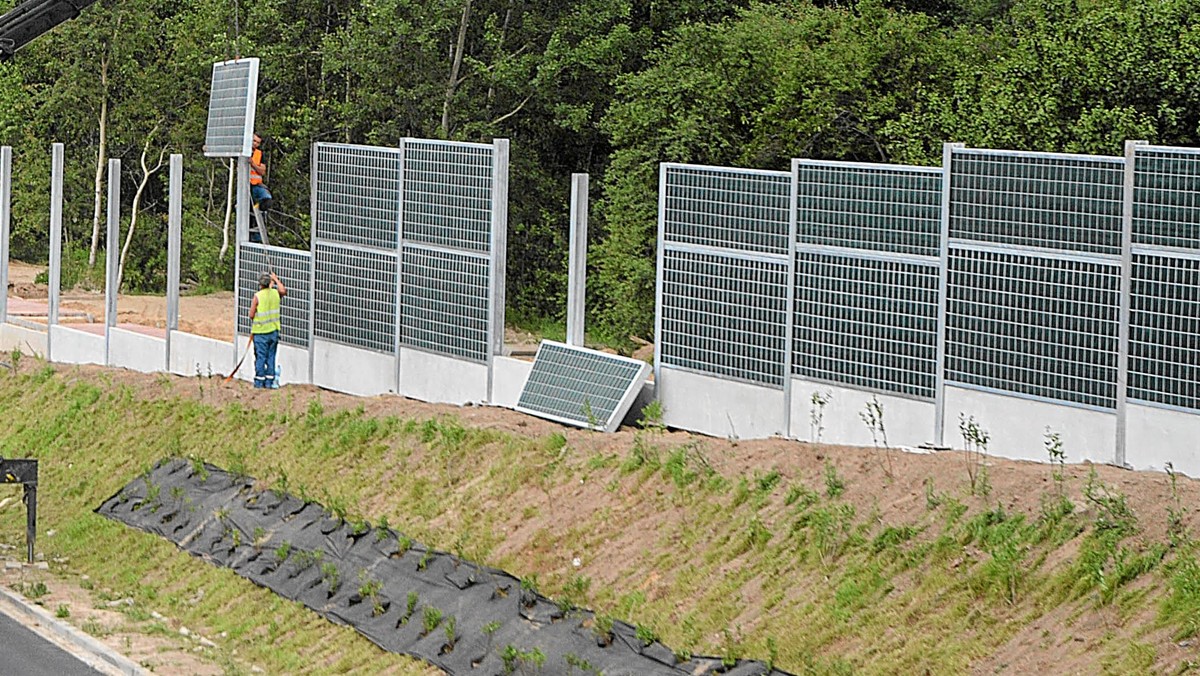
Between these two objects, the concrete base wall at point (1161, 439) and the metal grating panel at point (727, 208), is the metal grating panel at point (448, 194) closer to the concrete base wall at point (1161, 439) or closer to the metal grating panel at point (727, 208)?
the metal grating panel at point (727, 208)

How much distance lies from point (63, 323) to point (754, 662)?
80.3 ft

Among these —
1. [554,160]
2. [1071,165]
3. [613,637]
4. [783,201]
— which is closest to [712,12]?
[554,160]

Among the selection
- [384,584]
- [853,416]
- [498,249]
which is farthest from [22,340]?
[853,416]

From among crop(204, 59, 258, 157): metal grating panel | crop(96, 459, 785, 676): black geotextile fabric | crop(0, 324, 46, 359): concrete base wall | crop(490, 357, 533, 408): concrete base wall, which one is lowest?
crop(96, 459, 785, 676): black geotextile fabric

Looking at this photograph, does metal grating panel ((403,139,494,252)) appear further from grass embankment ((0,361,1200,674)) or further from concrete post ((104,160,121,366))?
concrete post ((104,160,121,366))

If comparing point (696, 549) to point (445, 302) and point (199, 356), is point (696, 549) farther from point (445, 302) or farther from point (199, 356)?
point (199, 356)

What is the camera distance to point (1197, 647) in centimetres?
953

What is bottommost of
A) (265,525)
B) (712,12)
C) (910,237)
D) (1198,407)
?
(265,525)

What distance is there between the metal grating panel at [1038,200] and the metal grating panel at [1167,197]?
228mm

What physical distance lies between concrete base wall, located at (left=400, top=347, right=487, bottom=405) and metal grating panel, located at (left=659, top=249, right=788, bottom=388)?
123 inches

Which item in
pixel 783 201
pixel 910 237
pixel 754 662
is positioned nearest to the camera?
→ pixel 754 662

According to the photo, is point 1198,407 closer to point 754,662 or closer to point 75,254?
point 754,662

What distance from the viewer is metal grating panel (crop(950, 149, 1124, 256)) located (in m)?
14.0

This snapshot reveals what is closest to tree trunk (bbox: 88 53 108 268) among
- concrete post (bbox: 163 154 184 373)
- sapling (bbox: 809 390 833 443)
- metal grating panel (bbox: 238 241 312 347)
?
concrete post (bbox: 163 154 184 373)
